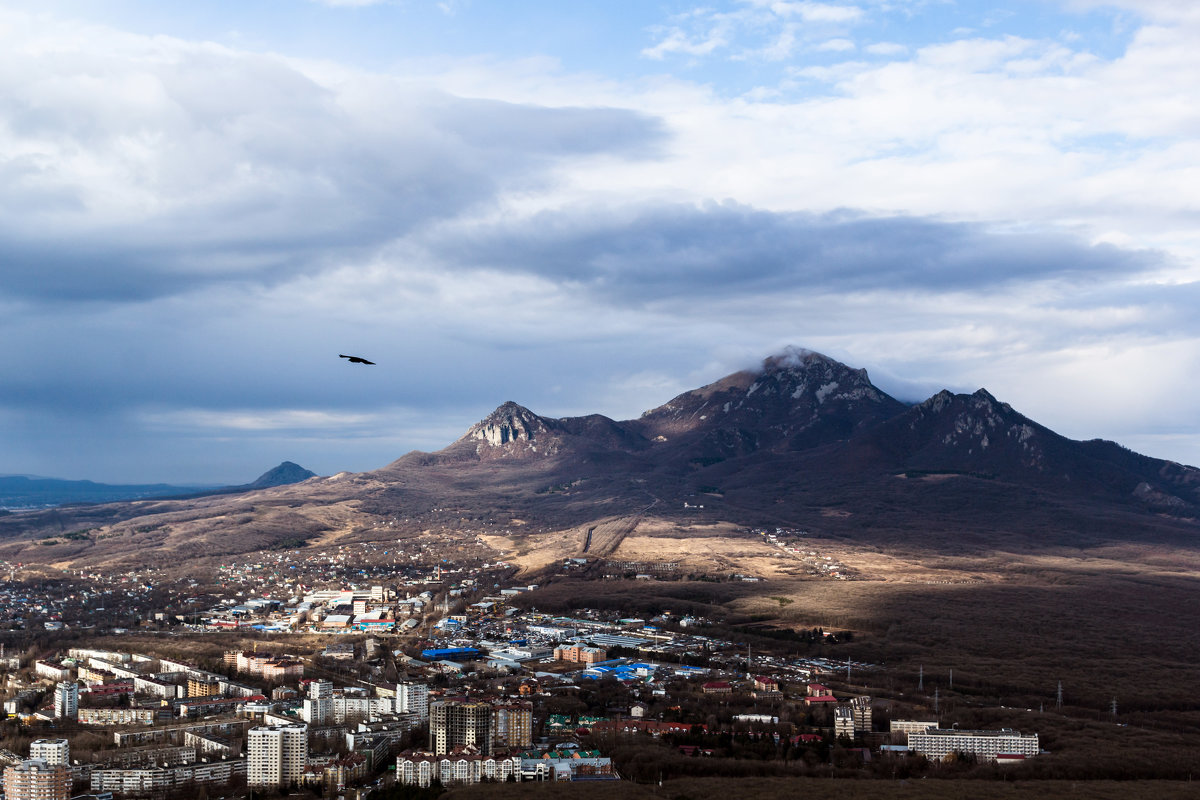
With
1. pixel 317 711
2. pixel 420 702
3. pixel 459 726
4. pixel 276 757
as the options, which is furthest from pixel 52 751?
pixel 420 702

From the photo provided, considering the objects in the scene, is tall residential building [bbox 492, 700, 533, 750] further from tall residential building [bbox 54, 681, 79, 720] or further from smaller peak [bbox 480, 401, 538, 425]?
smaller peak [bbox 480, 401, 538, 425]

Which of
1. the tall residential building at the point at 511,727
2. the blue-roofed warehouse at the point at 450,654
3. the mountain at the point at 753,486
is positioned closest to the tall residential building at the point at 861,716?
the tall residential building at the point at 511,727

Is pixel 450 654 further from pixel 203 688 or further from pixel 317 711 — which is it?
pixel 317 711

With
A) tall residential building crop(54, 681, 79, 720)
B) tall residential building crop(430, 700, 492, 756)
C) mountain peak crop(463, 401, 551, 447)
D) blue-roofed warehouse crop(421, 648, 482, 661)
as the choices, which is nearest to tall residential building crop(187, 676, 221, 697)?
tall residential building crop(54, 681, 79, 720)

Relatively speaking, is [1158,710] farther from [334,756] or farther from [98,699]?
[98,699]

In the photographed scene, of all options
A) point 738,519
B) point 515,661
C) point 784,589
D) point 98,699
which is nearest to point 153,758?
point 98,699

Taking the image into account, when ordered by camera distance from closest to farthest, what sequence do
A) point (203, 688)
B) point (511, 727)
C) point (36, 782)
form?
point (36, 782)
point (511, 727)
point (203, 688)

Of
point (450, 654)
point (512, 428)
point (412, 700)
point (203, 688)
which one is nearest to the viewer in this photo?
point (412, 700)
